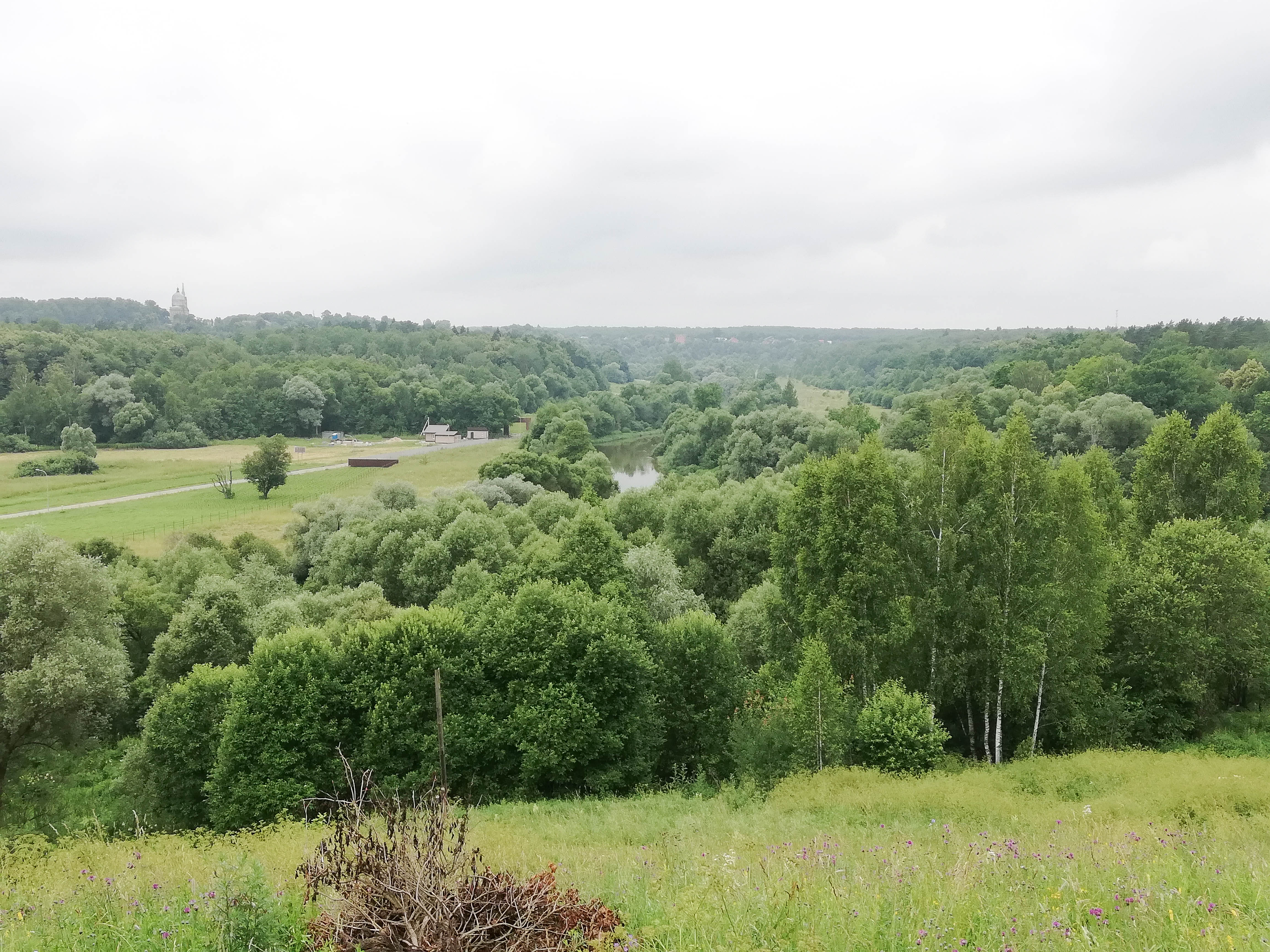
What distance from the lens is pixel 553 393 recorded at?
184000 millimetres

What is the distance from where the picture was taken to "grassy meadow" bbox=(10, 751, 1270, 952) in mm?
7270

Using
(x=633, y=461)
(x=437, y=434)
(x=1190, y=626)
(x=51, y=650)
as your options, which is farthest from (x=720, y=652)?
(x=437, y=434)

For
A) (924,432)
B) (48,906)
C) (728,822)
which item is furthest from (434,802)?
(924,432)

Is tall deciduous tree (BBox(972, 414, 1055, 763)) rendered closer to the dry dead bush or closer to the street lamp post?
the dry dead bush

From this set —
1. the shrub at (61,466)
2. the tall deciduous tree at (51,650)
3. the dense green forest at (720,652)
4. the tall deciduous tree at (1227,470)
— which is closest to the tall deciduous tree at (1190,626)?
the dense green forest at (720,652)

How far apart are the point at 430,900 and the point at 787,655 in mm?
18127

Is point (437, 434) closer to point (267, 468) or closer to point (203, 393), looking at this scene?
point (203, 393)

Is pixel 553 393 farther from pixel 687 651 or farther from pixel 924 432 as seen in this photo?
pixel 687 651

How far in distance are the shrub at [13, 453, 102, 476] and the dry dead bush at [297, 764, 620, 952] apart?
89.4 meters

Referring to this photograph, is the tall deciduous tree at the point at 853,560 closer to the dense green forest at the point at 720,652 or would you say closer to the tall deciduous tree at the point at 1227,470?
the dense green forest at the point at 720,652

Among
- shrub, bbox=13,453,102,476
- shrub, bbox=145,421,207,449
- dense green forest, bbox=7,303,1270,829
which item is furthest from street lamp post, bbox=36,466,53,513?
dense green forest, bbox=7,303,1270,829

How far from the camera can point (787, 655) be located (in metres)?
23.6

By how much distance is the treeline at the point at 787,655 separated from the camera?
20781mm

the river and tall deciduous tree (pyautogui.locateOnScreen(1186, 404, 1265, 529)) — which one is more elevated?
tall deciduous tree (pyautogui.locateOnScreen(1186, 404, 1265, 529))
